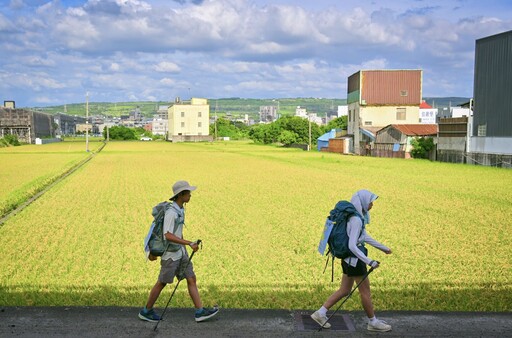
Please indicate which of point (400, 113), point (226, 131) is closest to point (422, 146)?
point (400, 113)

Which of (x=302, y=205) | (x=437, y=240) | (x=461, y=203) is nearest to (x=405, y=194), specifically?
(x=461, y=203)

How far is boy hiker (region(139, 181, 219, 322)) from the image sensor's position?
6.39 m

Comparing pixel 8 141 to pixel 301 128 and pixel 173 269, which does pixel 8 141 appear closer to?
pixel 301 128

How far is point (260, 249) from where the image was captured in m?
11.9

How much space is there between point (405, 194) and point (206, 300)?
16.8 m

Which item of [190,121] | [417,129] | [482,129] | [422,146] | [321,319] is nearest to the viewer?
[321,319]

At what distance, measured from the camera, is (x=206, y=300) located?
8.10 metres

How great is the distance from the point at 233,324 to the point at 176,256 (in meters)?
1.11

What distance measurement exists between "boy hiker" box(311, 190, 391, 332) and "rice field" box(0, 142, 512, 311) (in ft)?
4.54

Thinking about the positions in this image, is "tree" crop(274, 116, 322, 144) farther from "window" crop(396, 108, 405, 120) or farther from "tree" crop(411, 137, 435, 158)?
"tree" crop(411, 137, 435, 158)

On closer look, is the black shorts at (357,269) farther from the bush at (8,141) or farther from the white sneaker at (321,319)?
the bush at (8,141)

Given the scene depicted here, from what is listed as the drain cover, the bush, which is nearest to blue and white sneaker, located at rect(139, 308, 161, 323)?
the drain cover

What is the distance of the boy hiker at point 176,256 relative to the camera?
639 centimetres

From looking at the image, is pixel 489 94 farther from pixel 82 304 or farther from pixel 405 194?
pixel 82 304
